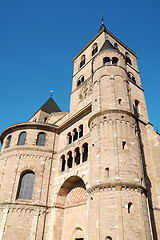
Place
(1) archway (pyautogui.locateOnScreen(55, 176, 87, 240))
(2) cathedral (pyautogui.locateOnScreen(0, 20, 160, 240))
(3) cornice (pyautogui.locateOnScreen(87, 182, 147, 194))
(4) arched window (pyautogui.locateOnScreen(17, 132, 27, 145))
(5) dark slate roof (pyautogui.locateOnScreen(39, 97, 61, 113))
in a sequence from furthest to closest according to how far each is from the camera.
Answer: (5) dark slate roof (pyautogui.locateOnScreen(39, 97, 61, 113))
(4) arched window (pyautogui.locateOnScreen(17, 132, 27, 145))
(1) archway (pyautogui.locateOnScreen(55, 176, 87, 240))
(3) cornice (pyautogui.locateOnScreen(87, 182, 147, 194))
(2) cathedral (pyautogui.locateOnScreen(0, 20, 160, 240))

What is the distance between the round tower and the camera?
13.0m

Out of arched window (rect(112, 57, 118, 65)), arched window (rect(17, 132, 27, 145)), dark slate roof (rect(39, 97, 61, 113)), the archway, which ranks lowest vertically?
the archway

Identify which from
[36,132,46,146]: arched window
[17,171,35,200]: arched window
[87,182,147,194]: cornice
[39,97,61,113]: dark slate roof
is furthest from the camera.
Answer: [39,97,61,113]: dark slate roof

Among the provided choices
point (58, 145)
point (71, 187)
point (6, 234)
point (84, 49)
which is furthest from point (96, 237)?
point (84, 49)

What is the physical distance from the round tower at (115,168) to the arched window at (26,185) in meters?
8.77

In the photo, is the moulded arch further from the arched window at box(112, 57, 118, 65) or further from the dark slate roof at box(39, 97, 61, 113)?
the dark slate roof at box(39, 97, 61, 113)

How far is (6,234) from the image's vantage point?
19000mm

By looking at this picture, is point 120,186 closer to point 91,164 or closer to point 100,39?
point 91,164

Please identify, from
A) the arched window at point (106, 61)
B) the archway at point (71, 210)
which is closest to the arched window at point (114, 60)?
the arched window at point (106, 61)

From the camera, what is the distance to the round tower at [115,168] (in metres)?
13.0

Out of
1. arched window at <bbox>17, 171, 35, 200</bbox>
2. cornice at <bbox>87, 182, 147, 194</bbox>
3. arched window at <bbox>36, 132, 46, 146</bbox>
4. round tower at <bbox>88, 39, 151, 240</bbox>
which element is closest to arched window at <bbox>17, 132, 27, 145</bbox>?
arched window at <bbox>36, 132, 46, 146</bbox>

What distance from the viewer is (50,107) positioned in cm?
4325

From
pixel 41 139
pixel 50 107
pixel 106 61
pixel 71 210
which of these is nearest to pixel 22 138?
pixel 41 139

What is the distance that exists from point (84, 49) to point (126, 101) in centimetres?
1872
